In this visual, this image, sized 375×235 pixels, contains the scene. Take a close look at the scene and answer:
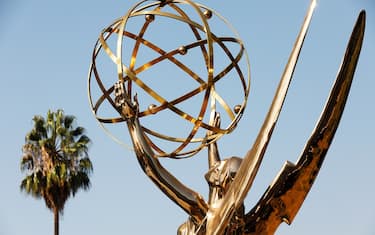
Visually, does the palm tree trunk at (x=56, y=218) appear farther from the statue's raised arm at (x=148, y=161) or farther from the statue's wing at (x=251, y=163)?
the statue's wing at (x=251, y=163)

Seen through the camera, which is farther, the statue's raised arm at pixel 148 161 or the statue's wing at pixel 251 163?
the statue's raised arm at pixel 148 161

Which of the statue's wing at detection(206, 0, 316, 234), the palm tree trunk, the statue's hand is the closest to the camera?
the statue's wing at detection(206, 0, 316, 234)

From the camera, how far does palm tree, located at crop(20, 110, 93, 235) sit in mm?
24109

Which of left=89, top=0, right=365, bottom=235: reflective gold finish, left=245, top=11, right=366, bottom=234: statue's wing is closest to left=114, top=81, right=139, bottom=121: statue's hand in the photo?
left=89, top=0, right=365, bottom=235: reflective gold finish

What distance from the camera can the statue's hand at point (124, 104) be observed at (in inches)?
376

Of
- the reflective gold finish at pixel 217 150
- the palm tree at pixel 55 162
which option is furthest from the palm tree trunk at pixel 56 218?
the reflective gold finish at pixel 217 150

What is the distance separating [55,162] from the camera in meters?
24.6

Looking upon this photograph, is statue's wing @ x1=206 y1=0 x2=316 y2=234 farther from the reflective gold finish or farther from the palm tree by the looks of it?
→ the palm tree

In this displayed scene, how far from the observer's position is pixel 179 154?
34.9 feet

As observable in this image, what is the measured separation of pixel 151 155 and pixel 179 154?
1.11 meters

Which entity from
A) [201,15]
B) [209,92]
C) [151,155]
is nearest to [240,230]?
[151,155]

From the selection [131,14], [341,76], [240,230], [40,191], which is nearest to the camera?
[341,76]

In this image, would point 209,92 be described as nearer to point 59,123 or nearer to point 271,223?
point 271,223

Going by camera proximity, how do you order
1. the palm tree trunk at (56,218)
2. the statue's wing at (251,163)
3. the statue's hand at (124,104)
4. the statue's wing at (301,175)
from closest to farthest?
the statue's wing at (251,163) < the statue's wing at (301,175) < the statue's hand at (124,104) < the palm tree trunk at (56,218)
